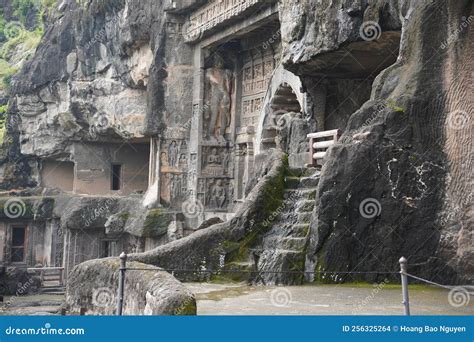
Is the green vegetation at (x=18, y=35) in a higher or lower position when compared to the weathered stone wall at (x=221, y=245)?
higher

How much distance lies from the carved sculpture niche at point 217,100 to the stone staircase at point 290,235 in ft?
31.8

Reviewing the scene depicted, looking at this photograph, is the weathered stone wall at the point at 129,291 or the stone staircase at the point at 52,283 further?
the stone staircase at the point at 52,283

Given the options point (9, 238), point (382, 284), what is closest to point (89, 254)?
point (9, 238)

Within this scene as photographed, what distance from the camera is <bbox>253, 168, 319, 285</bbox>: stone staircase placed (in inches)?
356

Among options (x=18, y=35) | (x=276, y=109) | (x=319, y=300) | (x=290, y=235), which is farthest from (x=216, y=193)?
(x=18, y=35)

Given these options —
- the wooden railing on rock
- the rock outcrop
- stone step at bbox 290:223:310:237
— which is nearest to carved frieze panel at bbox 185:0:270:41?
the rock outcrop

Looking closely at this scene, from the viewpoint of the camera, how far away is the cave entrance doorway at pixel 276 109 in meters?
16.5

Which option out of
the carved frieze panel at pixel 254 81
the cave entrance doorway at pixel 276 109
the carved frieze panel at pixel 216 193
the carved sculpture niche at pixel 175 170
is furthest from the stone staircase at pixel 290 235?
Answer: the carved sculpture niche at pixel 175 170

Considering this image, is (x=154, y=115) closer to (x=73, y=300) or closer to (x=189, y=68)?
(x=189, y=68)

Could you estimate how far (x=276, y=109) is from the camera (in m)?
16.7

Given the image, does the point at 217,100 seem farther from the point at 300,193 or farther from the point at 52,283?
the point at 300,193

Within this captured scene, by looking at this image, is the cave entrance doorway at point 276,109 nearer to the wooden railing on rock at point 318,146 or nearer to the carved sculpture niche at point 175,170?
the wooden railing on rock at point 318,146

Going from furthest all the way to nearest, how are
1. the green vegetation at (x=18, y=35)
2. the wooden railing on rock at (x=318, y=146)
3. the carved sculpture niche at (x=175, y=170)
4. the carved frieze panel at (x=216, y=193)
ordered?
the green vegetation at (x=18, y=35), the carved sculpture niche at (x=175, y=170), the carved frieze panel at (x=216, y=193), the wooden railing on rock at (x=318, y=146)

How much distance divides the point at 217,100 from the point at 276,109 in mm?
4299
